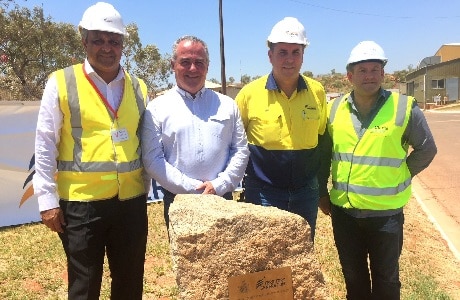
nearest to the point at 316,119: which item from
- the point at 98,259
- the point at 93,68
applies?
the point at 93,68

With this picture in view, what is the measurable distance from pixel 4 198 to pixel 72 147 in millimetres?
4861

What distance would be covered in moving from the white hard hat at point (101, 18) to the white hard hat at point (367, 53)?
1556 millimetres

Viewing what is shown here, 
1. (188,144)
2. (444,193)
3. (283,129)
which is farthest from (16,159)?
(444,193)

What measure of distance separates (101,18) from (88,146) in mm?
764

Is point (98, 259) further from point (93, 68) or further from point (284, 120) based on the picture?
point (284, 120)

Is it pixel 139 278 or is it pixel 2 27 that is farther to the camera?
pixel 2 27

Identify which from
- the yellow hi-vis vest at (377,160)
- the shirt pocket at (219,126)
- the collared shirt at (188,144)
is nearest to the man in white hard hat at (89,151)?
the collared shirt at (188,144)

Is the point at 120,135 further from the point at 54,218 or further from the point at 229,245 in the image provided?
the point at 229,245

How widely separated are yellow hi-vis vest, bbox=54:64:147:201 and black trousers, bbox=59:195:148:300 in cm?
9

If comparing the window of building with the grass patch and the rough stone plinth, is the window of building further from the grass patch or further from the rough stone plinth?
the rough stone plinth

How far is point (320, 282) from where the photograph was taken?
2.54 m

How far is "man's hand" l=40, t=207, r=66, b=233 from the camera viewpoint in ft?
8.69

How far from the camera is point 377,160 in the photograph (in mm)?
2922

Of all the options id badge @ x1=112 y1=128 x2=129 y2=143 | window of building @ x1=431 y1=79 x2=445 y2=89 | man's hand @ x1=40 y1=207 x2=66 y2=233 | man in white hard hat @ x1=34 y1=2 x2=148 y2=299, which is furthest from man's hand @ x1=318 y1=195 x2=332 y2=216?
window of building @ x1=431 y1=79 x2=445 y2=89
